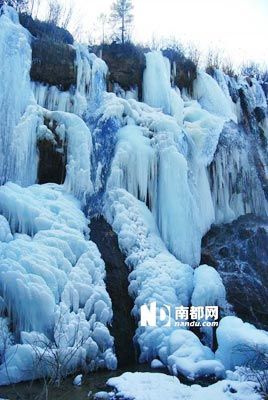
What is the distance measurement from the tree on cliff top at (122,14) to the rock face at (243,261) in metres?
10.8

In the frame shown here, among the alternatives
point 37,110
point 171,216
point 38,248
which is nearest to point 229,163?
point 171,216

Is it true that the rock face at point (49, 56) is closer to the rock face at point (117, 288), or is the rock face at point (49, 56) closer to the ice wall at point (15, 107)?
the ice wall at point (15, 107)

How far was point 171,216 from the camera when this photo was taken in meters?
8.21

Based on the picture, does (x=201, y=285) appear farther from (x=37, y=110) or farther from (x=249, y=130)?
(x=249, y=130)

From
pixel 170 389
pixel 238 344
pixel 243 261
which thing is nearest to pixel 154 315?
pixel 238 344

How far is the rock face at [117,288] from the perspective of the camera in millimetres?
6406

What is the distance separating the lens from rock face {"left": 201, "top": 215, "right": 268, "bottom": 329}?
7.92 meters

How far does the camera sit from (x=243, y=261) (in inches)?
→ 347

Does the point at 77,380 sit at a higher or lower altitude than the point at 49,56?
lower

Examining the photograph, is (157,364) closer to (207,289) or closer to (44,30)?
(207,289)

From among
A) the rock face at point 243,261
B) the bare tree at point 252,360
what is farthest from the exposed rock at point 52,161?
the bare tree at point 252,360

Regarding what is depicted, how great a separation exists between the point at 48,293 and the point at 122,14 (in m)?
14.8

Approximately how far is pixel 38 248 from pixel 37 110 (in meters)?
3.40

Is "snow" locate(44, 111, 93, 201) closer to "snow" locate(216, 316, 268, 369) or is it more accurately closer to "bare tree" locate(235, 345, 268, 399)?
"snow" locate(216, 316, 268, 369)
